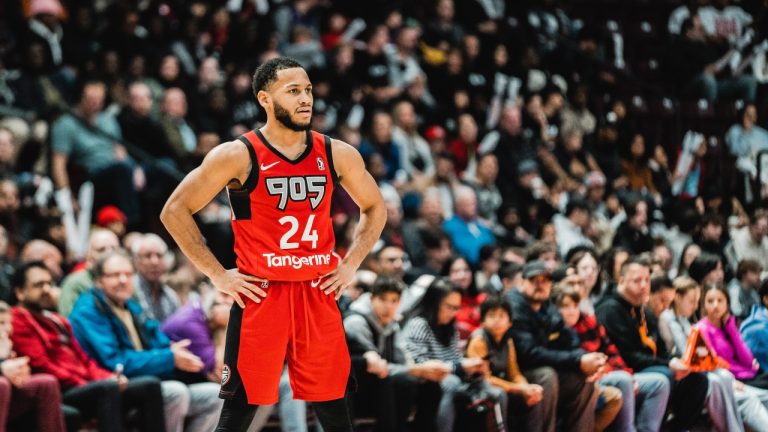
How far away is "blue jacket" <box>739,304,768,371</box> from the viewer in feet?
26.6

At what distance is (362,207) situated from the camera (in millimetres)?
4840

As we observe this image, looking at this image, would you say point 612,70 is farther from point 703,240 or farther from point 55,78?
point 55,78

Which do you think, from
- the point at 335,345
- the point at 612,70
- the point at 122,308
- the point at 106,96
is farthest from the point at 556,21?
the point at 335,345

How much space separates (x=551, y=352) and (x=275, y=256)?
297cm

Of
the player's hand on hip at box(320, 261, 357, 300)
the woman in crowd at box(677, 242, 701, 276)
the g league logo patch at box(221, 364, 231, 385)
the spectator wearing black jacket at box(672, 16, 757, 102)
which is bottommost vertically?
the g league logo patch at box(221, 364, 231, 385)

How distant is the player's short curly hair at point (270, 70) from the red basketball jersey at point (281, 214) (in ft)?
0.63

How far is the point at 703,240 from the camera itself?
10.5m

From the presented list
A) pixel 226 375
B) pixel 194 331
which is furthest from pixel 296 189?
pixel 194 331

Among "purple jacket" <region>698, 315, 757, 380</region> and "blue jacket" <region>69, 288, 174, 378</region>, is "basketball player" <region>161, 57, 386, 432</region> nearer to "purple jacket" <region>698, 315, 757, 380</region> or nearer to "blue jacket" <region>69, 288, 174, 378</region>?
"blue jacket" <region>69, 288, 174, 378</region>

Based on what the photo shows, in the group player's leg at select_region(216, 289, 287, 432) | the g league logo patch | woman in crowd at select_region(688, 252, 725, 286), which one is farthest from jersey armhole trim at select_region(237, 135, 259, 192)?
woman in crowd at select_region(688, 252, 725, 286)

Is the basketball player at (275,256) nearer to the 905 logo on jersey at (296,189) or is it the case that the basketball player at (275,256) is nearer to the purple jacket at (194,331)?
the 905 logo on jersey at (296,189)

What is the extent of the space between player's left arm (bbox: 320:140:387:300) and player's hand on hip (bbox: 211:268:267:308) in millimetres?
259

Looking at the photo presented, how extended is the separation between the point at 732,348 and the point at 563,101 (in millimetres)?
5287

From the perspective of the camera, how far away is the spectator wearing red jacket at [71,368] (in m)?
6.23
